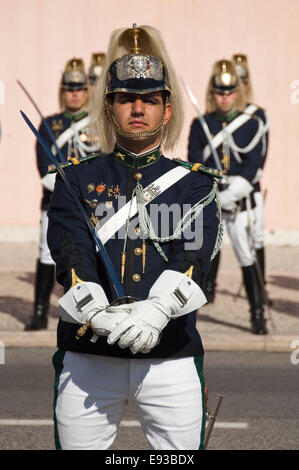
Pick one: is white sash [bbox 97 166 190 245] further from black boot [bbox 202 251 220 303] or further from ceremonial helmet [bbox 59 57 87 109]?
black boot [bbox 202 251 220 303]

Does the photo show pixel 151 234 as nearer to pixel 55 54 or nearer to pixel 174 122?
pixel 174 122

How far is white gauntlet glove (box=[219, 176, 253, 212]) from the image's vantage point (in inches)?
364

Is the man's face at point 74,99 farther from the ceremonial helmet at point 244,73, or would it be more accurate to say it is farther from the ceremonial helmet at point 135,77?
the ceremonial helmet at point 135,77

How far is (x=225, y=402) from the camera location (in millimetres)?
7082

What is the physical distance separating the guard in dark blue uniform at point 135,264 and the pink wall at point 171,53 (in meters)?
12.6

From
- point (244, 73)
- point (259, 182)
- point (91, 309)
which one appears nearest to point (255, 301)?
point (259, 182)

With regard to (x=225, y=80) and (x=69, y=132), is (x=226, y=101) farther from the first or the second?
(x=69, y=132)

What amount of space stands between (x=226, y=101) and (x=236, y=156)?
0.56m

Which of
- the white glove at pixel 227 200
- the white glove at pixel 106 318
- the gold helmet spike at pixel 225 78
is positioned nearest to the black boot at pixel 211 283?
the white glove at pixel 227 200

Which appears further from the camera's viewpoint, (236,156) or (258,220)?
(258,220)

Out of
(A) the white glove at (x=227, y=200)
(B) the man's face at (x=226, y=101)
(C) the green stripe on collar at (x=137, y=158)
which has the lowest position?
(A) the white glove at (x=227, y=200)

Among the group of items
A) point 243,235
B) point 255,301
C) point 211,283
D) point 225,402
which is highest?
point 243,235

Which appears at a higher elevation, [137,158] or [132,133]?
[132,133]

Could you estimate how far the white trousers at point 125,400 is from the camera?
11.4 feet
